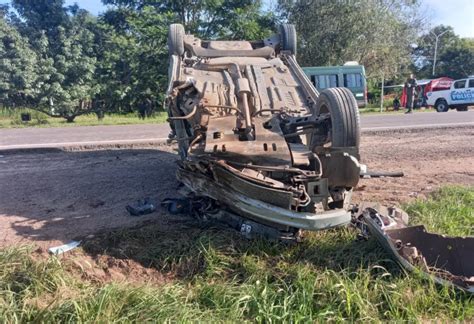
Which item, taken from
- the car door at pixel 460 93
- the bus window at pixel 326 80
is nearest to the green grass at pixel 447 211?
the bus window at pixel 326 80

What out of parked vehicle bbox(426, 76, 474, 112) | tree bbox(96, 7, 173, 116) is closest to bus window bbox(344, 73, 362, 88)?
parked vehicle bbox(426, 76, 474, 112)

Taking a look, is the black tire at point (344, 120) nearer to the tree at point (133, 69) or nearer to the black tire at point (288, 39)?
the black tire at point (288, 39)

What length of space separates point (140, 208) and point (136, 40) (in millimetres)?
19760

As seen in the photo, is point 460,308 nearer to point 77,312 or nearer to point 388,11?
point 77,312

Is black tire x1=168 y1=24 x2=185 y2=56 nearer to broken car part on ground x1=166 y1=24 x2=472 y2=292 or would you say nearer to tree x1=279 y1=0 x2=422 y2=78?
broken car part on ground x1=166 y1=24 x2=472 y2=292

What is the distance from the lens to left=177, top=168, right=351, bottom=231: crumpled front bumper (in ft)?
10.3

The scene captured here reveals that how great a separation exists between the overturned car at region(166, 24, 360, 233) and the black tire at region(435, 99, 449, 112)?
19450mm

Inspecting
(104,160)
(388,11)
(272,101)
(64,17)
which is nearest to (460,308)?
(272,101)

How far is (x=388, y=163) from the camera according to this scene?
7.13 metres

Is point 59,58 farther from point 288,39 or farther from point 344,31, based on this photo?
point 288,39

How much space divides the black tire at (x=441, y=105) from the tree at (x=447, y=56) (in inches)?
772

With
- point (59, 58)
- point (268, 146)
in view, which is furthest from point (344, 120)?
point (59, 58)

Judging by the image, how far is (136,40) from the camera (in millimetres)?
22609

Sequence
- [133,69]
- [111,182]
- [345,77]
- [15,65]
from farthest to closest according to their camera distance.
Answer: [133,69] < [345,77] < [15,65] < [111,182]
